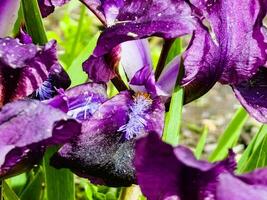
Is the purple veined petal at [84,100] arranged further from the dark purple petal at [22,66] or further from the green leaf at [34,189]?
the green leaf at [34,189]

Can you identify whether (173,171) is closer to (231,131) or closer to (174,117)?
(174,117)

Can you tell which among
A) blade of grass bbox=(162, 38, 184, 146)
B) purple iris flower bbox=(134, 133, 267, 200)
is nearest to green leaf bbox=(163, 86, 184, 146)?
blade of grass bbox=(162, 38, 184, 146)

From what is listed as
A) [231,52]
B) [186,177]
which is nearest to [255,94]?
[231,52]

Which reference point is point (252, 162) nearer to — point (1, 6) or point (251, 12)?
point (251, 12)

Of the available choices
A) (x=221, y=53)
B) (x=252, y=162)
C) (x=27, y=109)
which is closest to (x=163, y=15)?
(x=221, y=53)

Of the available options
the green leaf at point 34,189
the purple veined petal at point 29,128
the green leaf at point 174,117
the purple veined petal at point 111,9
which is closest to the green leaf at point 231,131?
the green leaf at point 34,189

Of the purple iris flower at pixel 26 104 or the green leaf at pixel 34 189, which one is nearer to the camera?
the purple iris flower at pixel 26 104
